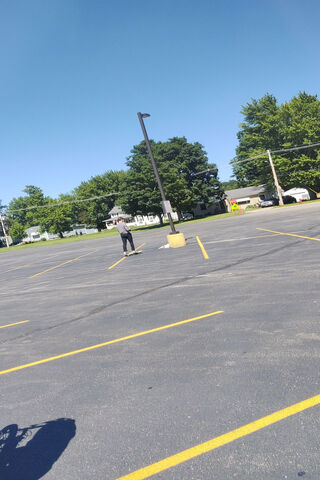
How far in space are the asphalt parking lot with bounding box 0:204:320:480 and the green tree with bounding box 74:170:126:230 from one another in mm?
86782

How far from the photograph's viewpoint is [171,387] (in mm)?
3428

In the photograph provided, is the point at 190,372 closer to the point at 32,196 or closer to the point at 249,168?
the point at 249,168

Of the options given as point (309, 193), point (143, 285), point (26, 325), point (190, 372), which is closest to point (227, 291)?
point (143, 285)

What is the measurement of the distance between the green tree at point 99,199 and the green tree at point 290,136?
45763 mm

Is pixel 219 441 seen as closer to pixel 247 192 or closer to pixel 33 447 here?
pixel 33 447

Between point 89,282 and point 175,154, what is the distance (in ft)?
179

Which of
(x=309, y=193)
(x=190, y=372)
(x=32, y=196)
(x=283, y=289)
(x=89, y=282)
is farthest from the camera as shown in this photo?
(x=32, y=196)

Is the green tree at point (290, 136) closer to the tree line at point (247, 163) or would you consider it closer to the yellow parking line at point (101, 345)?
the tree line at point (247, 163)

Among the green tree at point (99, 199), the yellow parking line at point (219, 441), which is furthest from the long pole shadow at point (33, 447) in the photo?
the green tree at point (99, 199)

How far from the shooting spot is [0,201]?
418 feet

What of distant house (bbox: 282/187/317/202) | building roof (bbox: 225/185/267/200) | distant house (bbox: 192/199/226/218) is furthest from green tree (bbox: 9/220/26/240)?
distant house (bbox: 282/187/317/202)

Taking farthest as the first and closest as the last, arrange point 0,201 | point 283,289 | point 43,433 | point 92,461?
1. point 0,201
2. point 283,289
3. point 43,433
4. point 92,461

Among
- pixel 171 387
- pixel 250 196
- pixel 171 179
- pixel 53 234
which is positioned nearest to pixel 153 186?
pixel 171 179

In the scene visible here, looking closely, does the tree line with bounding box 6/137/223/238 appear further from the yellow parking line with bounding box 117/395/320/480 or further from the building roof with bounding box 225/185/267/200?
the yellow parking line with bounding box 117/395/320/480
